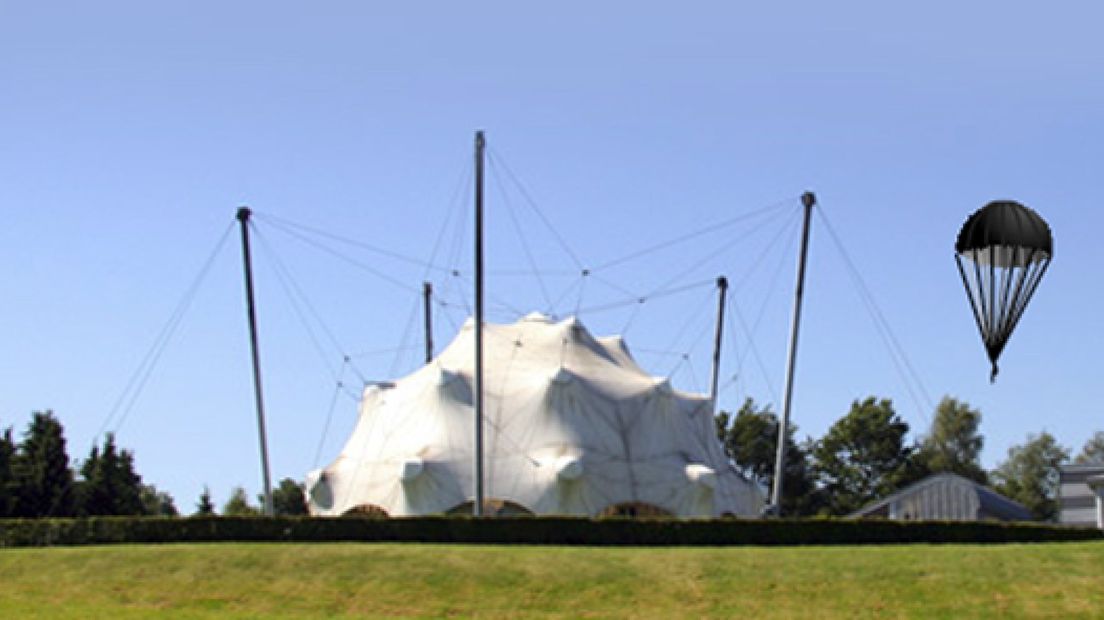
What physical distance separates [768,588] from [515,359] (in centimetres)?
4031

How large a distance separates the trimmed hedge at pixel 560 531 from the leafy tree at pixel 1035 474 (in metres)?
80.8

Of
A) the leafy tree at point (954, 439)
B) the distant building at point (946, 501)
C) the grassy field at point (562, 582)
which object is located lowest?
the grassy field at point (562, 582)

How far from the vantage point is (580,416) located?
241 feet

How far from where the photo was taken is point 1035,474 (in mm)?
130875

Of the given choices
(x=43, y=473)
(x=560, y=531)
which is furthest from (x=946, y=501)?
(x=43, y=473)

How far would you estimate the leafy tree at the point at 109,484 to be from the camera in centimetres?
8288

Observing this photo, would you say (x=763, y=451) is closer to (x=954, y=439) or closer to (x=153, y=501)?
(x=954, y=439)

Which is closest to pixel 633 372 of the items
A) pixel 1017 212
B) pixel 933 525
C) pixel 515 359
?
pixel 515 359

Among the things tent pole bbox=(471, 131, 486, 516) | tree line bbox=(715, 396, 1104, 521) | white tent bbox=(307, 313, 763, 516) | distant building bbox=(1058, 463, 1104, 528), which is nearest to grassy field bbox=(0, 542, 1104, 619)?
tent pole bbox=(471, 131, 486, 516)

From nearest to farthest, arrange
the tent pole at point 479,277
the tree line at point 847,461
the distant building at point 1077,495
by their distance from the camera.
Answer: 1. the tent pole at point 479,277
2. the distant building at point 1077,495
3. the tree line at point 847,461

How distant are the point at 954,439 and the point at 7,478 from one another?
79.7 meters

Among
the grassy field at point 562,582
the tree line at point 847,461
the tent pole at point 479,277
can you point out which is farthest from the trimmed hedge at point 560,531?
the tree line at point 847,461

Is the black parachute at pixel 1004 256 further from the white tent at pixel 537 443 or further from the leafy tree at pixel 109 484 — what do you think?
the leafy tree at pixel 109 484

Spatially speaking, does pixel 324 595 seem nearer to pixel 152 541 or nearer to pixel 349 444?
pixel 152 541
